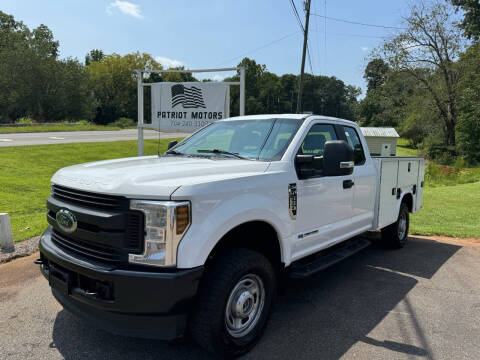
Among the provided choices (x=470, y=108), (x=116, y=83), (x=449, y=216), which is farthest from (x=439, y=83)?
(x=116, y=83)

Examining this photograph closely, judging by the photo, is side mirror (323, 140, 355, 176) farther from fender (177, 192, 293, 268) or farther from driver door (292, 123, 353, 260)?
fender (177, 192, 293, 268)

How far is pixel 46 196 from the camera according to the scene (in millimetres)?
8812

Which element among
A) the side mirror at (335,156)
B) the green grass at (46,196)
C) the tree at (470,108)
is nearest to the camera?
the side mirror at (335,156)

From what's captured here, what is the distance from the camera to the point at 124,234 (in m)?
2.53

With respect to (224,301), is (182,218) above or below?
above

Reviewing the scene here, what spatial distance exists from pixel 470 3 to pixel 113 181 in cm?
3832

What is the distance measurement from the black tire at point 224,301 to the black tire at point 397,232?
146 inches

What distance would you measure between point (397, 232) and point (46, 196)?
25.1ft

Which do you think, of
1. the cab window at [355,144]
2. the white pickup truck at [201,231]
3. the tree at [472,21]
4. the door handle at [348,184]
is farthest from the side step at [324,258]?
the tree at [472,21]

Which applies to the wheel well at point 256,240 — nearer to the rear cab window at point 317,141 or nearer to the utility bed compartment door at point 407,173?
the rear cab window at point 317,141

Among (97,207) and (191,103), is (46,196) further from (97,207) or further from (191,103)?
(97,207)

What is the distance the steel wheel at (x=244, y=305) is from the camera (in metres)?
2.92

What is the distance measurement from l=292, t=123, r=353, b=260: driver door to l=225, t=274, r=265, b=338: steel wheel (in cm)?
63

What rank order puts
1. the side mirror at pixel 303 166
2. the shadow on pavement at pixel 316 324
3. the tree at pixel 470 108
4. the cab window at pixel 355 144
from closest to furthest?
the shadow on pavement at pixel 316 324
the side mirror at pixel 303 166
the cab window at pixel 355 144
the tree at pixel 470 108
